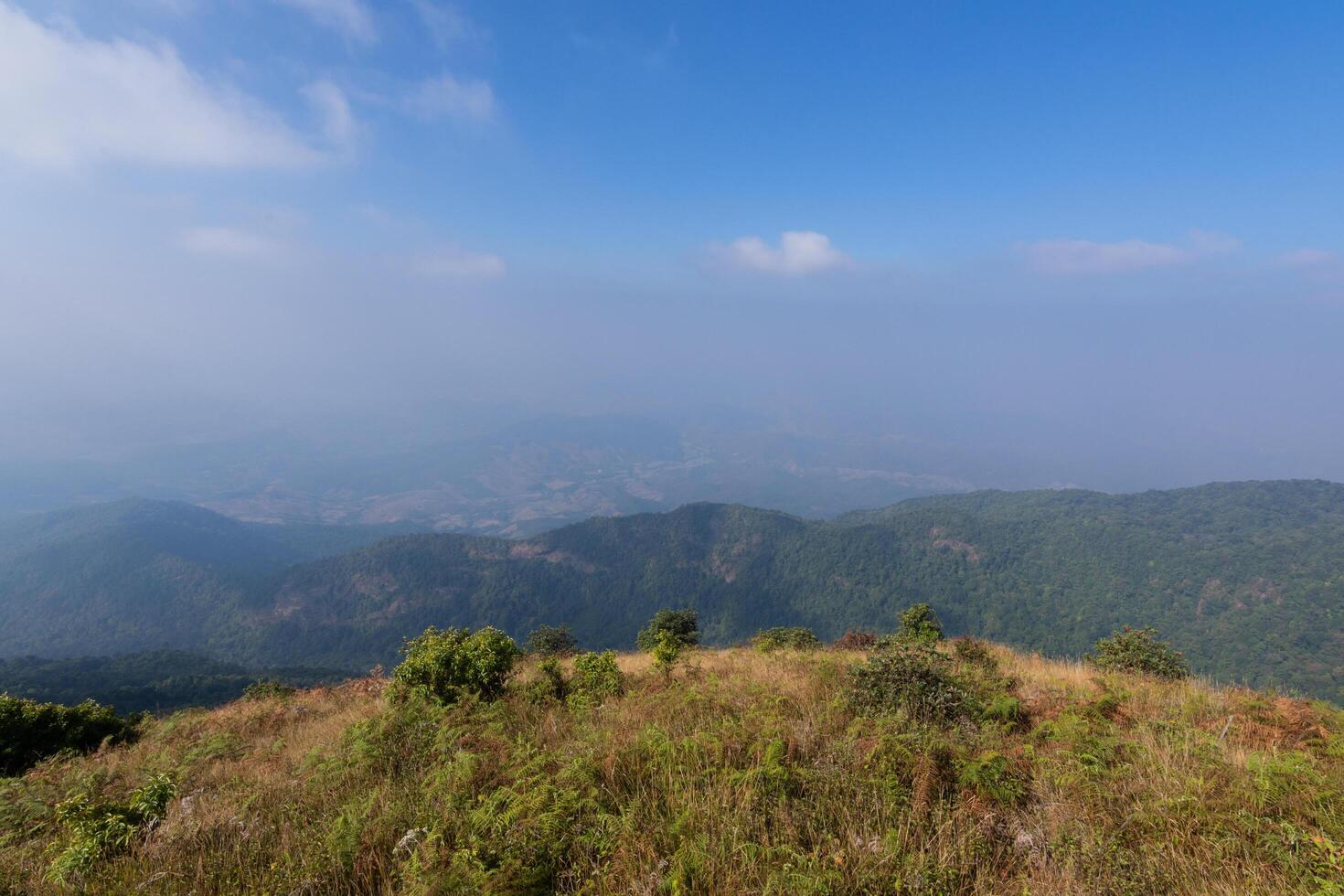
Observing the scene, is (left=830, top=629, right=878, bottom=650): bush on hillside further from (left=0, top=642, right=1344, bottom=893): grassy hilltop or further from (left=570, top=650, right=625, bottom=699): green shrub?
(left=0, top=642, right=1344, bottom=893): grassy hilltop

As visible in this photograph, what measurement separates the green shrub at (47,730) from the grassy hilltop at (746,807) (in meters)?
3.88

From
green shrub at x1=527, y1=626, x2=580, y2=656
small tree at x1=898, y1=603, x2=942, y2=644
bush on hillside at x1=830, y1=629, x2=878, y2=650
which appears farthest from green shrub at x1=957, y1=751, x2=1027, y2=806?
green shrub at x1=527, y1=626, x2=580, y2=656

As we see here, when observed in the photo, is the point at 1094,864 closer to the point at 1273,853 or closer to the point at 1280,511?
the point at 1273,853

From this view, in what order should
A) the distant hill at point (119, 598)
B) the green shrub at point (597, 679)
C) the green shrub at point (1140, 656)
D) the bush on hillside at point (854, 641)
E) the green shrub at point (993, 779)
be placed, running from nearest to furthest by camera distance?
1. the green shrub at point (993, 779)
2. the green shrub at point (597, 679)
3. the green shrub at point (1140, 656)
4. the bush on hillside at point (854, 641)
5. the distant hill at point (119, 598)

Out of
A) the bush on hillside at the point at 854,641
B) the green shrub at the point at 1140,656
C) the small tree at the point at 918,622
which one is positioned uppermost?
the green shrub at the point at 1140,656

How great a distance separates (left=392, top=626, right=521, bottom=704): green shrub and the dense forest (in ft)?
350

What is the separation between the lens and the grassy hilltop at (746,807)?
10.8 ft

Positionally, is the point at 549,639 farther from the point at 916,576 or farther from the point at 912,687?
the point at 916,576

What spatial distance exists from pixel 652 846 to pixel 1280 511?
202 meters

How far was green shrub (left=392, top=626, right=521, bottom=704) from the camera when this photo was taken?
8562mm

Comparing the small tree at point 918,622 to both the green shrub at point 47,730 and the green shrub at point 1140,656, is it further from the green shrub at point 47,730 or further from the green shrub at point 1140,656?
the green shrub at point 47,730

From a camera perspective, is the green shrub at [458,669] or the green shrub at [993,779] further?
the green shrub at [458,669]

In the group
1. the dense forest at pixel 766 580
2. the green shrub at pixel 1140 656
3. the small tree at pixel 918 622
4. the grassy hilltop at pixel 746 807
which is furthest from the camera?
the dense forest at pixel 766 580

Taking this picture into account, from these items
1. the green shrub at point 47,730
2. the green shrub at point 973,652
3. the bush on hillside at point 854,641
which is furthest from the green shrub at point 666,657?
the green shrub at point 47,730
